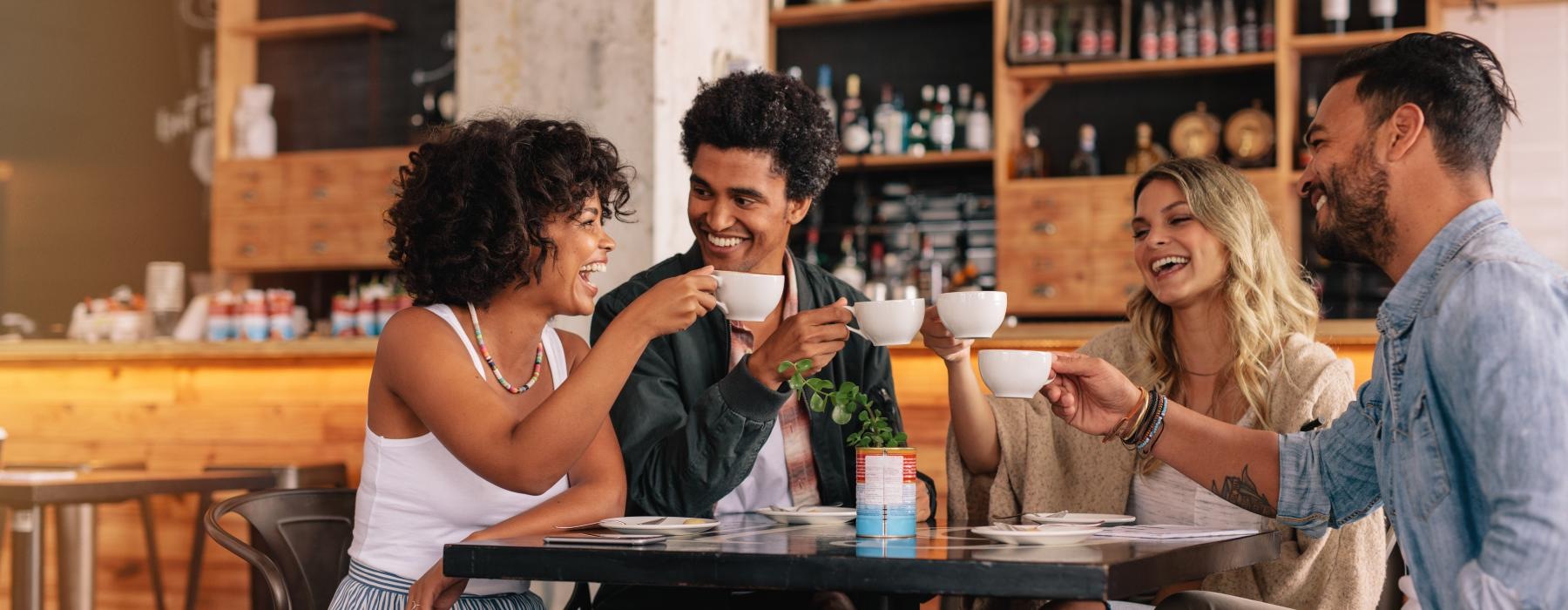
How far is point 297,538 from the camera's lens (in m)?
2.20

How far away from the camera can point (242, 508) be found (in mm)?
2098

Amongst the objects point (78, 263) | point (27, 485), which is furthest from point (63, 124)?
point (27, 485)

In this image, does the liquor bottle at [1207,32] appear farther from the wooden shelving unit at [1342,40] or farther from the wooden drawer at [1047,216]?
the wooden drawer at [1047,216]

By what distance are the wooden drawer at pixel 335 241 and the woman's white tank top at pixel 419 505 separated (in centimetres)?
421

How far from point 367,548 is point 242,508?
1.05 ft

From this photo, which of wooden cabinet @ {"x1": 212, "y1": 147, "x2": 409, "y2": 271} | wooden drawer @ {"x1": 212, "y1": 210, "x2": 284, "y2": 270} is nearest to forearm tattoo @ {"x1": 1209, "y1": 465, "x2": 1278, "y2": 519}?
wooden cabinet @ {"x1": 212, "y1": 147, "x2": 409, "y2": 271}

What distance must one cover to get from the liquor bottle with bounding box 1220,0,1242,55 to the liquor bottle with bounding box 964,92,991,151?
2.99 ft

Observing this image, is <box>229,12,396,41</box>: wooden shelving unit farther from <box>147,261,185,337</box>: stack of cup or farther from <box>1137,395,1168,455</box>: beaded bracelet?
<box>1137,395,1168,455</box>: beaded bracelet

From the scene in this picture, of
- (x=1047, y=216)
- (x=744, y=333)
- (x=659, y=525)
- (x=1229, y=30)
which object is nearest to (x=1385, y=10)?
(x=1229, y=30)

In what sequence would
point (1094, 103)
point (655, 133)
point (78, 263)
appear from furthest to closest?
point (78, 263) → point (1094, 103) → point (655, 133)

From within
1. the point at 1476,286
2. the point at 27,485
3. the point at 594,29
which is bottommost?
the point at 27,485

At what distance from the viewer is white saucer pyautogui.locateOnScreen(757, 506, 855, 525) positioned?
71.9 inches

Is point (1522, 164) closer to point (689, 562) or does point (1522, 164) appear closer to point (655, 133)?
point (655, 133)

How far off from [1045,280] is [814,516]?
3.53 meters
